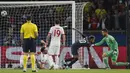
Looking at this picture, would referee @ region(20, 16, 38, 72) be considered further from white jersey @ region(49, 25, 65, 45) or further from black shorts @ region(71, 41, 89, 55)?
black shorts @ region(71, 41, 89, 55)

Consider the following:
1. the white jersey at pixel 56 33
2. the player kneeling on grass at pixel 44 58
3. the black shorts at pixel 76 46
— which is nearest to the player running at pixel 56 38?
the white jersey at pixel 56 33

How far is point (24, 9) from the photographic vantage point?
26031mm

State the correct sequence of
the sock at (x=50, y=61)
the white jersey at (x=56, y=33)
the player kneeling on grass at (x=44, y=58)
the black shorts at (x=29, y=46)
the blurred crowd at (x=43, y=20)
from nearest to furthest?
the black shorts at (x=29, y=46), the white jersey at (x=56, y=33), the sock at (x=50, y=61), the player kneeling on grass at (x=44, y=58), the blurred crowd at (x=43, y=20)

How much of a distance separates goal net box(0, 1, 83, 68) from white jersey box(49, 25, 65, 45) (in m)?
2.37

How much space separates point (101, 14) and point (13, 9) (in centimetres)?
471

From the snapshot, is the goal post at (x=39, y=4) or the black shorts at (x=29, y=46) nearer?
the black shorts at (x=29, y=46)

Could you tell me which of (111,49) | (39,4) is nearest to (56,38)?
(111,49)

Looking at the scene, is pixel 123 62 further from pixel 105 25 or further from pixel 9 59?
pixel 9 59

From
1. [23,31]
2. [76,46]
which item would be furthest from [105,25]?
[23,31]

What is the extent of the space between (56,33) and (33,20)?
3.38 meters

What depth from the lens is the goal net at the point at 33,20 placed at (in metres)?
25.2

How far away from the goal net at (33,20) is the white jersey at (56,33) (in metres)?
2.37

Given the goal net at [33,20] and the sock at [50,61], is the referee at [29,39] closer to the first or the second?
the sock at [50,61]

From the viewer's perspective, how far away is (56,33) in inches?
893
